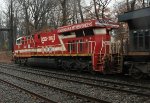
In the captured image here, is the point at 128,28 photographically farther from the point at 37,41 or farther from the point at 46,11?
the point at 46,11

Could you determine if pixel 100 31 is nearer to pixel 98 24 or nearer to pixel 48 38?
pixel 98 24

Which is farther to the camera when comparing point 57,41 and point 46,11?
point 46,11

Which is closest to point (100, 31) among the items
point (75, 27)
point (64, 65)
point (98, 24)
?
point (98, 24)

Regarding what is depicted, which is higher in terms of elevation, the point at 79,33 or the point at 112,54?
the point at 79,33

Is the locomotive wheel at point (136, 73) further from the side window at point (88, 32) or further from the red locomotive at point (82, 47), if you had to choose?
the side window at point (88, 32)

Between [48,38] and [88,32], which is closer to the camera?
[88,32]

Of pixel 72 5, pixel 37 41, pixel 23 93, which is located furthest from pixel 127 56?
pixel 72 5

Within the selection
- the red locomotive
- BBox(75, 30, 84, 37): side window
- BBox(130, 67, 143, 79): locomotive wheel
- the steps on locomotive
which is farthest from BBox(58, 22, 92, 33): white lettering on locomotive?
BBox(130, 67, 143, 79): locomotive wheel

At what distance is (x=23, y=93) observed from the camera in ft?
38.9

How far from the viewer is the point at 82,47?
19266 mm

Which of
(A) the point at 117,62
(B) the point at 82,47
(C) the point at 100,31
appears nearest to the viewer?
(A) the point at 117,62

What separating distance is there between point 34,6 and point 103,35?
3874cm

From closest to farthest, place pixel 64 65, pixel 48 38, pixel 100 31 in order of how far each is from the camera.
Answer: pixel 100 31, pixel 64 65, pixel 48 38

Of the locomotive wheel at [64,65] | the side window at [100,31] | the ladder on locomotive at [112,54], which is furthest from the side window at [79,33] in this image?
the locomotive wheel at [64,65]
